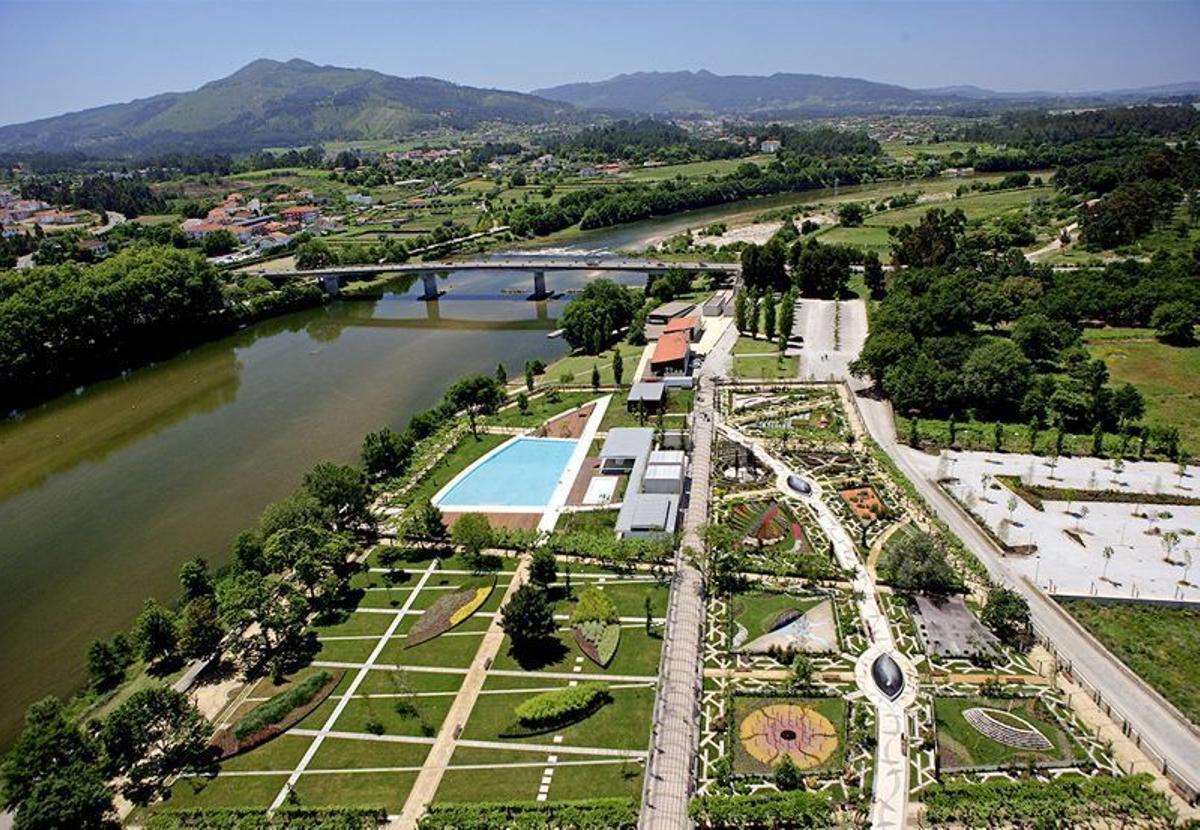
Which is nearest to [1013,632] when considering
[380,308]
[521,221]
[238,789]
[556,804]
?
[556,804]

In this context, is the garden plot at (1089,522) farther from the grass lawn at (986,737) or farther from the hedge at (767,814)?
the hedge at (767,814)

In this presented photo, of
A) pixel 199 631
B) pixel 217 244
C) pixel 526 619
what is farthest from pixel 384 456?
pixel 217 244

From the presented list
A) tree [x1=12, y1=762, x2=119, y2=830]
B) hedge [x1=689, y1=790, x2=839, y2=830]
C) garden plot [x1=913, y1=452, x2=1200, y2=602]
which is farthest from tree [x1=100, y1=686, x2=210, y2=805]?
garden plot [x1=913, y1=452, x2=1200, y2=602]

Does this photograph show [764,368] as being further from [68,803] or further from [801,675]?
[68,803]

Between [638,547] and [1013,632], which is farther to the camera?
[638,547]

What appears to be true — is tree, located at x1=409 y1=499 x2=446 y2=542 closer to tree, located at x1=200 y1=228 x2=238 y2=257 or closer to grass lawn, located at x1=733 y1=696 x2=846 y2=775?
grass lawn, located at x1=733 y1=696 x2=846 y2=775

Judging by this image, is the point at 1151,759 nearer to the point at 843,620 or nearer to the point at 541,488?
Result: the point at 843,620
